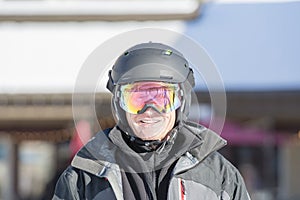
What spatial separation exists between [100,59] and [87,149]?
48cm

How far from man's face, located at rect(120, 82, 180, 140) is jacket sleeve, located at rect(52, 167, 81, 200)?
0.67 ft

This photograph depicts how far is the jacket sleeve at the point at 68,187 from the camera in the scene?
1.89 m

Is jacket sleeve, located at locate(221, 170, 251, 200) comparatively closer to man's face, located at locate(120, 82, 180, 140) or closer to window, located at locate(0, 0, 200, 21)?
man's face, located at locate(120, 82, 180, 140)

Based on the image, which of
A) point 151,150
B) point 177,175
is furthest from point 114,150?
point 177,175

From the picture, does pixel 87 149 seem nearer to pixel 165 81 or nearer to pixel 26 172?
pixel 165 81

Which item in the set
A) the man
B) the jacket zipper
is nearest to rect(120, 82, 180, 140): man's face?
the man

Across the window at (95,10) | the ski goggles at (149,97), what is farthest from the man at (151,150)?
the window at (95,10)

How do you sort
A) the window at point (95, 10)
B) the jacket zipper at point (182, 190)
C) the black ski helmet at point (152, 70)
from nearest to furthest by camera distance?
1. the jacket zipper at point (182, 190)
2. the black ski helmet at point (152, 70)
3. the window at point (95, 10)

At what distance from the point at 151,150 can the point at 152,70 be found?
0.22 meters

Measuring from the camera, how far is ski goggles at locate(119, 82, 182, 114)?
1.96 metres

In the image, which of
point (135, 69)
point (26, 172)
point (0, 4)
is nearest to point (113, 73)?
point (135, 69)

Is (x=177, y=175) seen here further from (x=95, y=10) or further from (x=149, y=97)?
(x=95, y=10)

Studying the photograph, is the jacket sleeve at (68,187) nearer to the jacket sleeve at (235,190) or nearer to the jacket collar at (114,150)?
the jacket collar at (114,150)

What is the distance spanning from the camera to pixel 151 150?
Result: 6.47 feet
